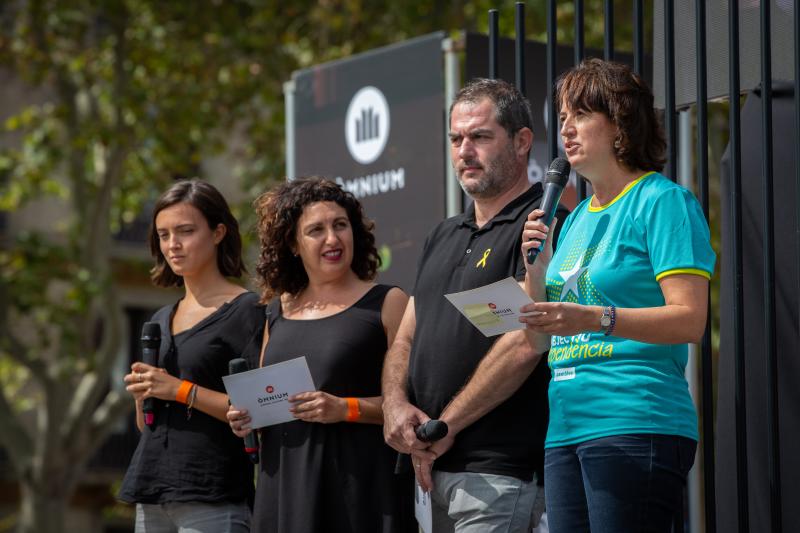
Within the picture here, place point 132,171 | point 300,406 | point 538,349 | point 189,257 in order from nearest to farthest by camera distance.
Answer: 1. point 538,349
2. point 300,406
3. point 189,257
4. point 132,171

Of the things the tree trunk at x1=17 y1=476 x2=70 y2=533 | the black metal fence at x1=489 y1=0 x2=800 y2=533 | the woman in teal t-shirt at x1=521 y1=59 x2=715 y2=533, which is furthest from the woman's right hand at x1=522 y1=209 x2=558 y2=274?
the tree trunk at x1=17 y1=476 x2=70 y2=533

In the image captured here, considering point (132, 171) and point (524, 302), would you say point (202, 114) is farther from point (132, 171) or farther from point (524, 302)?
point (524, 302)

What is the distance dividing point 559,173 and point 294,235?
1.50m

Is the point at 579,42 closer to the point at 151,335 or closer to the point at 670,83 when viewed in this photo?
the point at 670,83

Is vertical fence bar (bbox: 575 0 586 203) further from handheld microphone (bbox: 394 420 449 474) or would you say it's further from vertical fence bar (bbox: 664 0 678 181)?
handheld microphone (bbox: 394 420 449 474)

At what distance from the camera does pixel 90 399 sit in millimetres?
14062

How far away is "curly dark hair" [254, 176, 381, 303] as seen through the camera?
5230 mm

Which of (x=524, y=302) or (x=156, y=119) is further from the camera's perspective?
(x=156, y=119)

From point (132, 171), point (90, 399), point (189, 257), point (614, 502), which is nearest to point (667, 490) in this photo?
point (614, 502)

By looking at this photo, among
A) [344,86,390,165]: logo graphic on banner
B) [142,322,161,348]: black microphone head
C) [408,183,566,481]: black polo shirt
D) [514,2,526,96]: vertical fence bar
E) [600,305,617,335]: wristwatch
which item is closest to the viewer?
[600,305,617,335]: wristwatch

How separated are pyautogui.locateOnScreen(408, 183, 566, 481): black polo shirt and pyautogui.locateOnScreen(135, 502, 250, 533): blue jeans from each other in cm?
97

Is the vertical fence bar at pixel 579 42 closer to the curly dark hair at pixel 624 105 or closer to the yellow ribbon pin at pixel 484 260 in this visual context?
the yellow ribbon pin at pixel 484 260

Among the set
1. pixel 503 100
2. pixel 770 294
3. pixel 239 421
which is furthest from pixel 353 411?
pixel 770 294

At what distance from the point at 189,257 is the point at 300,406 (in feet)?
3.40
